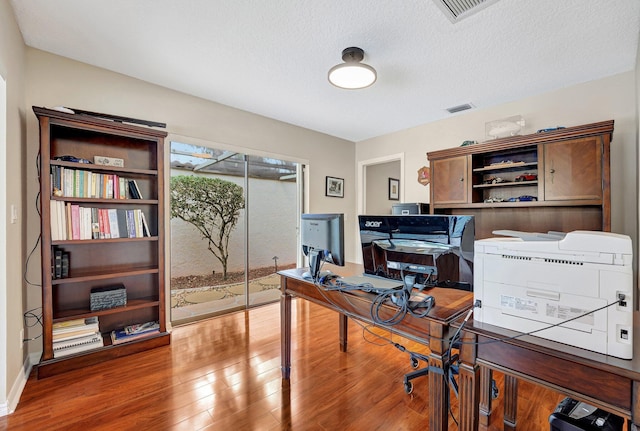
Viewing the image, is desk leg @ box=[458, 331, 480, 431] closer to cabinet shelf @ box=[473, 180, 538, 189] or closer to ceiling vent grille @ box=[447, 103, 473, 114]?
cabinet shelf @ box=[473, 180, 538, 189]

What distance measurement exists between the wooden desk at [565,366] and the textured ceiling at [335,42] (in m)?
1.94

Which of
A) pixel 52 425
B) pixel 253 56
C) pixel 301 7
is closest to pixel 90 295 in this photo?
pixel 52 425

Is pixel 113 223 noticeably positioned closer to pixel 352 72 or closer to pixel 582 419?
pixel 352 72

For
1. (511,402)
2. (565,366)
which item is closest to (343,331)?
(511,402)

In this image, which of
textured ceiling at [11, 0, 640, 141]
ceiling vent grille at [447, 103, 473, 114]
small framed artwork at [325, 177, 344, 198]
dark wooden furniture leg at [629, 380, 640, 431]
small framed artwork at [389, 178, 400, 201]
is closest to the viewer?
dark wooden furniture leg at [629, 380, 640, 431]

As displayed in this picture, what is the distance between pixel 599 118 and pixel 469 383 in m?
3.08

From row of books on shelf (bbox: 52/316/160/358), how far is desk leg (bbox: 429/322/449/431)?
2.52m

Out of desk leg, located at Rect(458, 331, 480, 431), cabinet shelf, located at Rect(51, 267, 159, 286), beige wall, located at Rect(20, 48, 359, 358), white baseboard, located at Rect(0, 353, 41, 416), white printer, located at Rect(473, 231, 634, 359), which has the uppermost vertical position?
beige wall, located at Rect(20, 48, 359, 358)

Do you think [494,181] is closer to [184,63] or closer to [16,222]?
[184,63]

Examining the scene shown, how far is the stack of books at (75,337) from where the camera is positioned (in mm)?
2260

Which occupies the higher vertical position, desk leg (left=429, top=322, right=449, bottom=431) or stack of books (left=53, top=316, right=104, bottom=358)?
desk leg (left=429, top=322, right=449, bottom=431)

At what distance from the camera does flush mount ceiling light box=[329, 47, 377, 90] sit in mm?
2234

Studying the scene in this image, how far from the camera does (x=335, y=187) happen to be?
15.5 feet

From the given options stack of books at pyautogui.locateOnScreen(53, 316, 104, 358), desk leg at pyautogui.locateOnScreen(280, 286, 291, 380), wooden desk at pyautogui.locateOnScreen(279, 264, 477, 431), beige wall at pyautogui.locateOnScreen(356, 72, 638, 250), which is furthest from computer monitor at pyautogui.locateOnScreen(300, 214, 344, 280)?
beige wall at pyautogui.locateOnScreen(356, 72, 638, 250)
